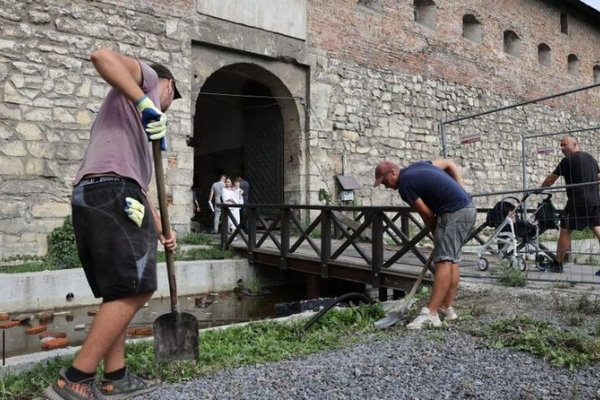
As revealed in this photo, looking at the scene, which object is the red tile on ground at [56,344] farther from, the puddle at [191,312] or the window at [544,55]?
the window at [544,55]

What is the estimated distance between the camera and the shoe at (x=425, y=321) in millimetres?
3775

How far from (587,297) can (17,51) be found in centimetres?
769

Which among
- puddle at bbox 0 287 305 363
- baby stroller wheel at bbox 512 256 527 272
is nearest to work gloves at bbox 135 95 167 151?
puddle at bbox 0 287 305 363

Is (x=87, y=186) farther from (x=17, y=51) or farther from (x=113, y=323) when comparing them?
(x=17, y=51)

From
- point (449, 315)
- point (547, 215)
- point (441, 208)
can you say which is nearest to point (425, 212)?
point (441, 208)

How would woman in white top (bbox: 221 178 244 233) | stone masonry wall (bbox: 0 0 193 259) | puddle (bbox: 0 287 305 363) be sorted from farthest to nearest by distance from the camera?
1. woman in white top (bbox: 221 178 244 233)
2. stone masonry wall (bbox: 0 0 193 259)
3. puddle (bbox: 0 287 305 363)

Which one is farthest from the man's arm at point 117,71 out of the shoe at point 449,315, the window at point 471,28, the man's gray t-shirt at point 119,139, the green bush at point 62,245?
the window at point 471,28

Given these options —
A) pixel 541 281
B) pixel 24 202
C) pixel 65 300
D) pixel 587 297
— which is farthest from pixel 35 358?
pixel 24 202

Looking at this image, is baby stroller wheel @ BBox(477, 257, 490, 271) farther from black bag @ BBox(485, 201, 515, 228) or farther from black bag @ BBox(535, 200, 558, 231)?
black bag @ BBox(535, 200, 558, 231)

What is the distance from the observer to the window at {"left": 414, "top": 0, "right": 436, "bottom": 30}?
12.7 metres

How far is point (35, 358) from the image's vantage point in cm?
314

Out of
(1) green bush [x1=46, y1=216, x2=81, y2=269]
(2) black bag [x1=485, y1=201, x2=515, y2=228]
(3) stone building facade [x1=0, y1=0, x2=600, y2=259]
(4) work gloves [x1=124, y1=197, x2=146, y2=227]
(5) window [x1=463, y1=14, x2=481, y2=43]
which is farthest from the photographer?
(5) window [x1=463, y1=14, x2=481, y2=43]

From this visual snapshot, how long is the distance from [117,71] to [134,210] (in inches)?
24.4

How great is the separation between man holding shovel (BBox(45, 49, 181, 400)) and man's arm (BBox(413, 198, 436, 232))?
2.15 m
